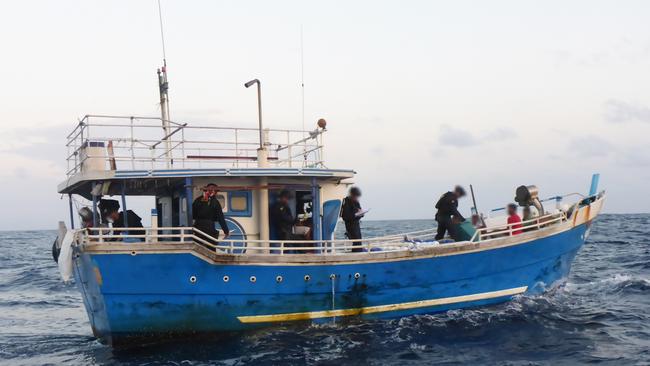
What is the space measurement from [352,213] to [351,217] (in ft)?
0.28

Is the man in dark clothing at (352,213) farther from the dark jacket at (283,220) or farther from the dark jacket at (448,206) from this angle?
the dark jacket at (448,206)

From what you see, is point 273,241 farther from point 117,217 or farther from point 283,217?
point 117,217

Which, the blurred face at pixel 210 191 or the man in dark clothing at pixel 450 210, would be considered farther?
the man in dark clothing at pixel 450 210

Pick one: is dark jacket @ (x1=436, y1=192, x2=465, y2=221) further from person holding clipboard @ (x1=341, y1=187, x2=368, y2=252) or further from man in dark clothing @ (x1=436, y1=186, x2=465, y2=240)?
person holding clipboard @ (x1=341, y1=187, x2=368, y2=252)

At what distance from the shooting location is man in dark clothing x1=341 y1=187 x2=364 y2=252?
13.1 m

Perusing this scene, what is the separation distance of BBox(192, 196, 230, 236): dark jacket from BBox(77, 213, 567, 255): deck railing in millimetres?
164

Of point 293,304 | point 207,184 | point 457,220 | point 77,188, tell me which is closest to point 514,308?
point 457,220

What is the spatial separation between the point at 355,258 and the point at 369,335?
139cm

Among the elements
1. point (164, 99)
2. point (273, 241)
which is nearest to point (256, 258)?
point (273, 241)

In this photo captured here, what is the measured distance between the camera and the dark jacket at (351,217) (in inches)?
517

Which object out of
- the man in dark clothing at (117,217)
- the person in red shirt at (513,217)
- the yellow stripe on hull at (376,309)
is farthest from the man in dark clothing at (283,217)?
the person in red shirt at (513,217)

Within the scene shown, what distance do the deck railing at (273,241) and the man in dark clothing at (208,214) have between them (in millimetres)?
151

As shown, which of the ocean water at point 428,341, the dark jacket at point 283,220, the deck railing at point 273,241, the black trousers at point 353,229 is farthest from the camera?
the black trousers at point 353,229

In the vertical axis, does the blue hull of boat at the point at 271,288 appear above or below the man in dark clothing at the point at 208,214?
below
